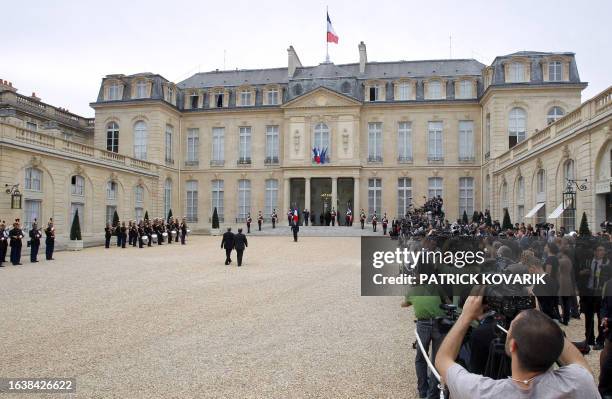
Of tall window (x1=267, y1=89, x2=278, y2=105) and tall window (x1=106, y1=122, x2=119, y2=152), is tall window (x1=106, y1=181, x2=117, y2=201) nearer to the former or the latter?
tall window (x1=106, y1=122, x2=119, y2=152)

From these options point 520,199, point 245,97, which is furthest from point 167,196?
point 520,199

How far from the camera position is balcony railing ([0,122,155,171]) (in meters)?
20.9

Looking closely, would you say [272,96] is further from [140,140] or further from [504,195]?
[504,195]

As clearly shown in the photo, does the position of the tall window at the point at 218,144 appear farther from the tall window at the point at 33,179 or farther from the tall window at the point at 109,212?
the tall window at the point at 33,179

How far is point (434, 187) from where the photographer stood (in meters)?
36.9

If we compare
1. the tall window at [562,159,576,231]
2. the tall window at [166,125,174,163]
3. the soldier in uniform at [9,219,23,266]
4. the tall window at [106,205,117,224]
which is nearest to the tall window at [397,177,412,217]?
the tall window at [166,125,174,163]

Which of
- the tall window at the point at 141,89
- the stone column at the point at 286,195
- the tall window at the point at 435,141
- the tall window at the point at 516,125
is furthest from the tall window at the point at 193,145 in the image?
the tall window at the point at 516,125

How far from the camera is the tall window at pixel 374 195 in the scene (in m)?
37.6

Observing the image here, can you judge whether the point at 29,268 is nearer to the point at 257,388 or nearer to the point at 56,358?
the point at 56,358

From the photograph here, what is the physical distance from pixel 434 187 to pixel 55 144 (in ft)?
83.7

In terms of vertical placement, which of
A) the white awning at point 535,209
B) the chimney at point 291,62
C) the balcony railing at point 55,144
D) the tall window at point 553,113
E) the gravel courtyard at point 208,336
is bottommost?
the gravel courtyard at point 208,336

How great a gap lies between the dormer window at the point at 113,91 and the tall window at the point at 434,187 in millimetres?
24515

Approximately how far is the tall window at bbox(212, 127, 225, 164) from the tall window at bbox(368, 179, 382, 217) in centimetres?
1210

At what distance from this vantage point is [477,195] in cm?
3594
